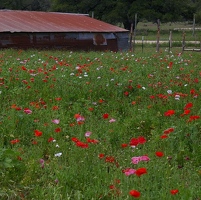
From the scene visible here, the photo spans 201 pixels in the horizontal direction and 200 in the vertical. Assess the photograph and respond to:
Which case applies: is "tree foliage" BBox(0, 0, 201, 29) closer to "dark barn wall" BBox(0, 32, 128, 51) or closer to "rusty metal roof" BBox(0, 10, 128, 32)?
"rusty metal roof" BBox(0, 10, 128, 32)

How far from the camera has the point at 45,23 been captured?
80.6ft

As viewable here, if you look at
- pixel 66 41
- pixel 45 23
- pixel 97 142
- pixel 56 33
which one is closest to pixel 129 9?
pixel 45 23

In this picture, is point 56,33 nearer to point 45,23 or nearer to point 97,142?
point 45,23

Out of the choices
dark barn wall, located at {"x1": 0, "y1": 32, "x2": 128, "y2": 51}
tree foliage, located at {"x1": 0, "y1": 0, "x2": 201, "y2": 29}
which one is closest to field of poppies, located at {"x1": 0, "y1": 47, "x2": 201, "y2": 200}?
dark barn wall, located at {"x1": 0, "y1": 32, "x2": 128, "y2": 51}

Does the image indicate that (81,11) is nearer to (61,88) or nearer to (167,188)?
(61,88)

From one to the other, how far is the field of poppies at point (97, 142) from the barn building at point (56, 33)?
13835 mm

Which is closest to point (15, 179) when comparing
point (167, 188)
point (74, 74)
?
point (167, 188)

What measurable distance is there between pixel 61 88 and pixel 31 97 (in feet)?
2.17

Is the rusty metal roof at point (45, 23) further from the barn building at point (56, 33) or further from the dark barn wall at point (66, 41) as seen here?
the dark barn wall at point (66, 41)

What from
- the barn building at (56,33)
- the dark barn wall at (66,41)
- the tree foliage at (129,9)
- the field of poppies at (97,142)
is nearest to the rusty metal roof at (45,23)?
the barn building at (56,33)

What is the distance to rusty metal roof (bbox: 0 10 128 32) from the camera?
22.6 meters

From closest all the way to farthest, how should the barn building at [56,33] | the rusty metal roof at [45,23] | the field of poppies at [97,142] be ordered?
the field of poppies at [97,142] < the barn building at [56,33] < the rusty metal roof at [45,23]

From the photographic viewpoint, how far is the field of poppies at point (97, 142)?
360 centimetres

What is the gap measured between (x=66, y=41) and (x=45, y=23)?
155 centimetres
